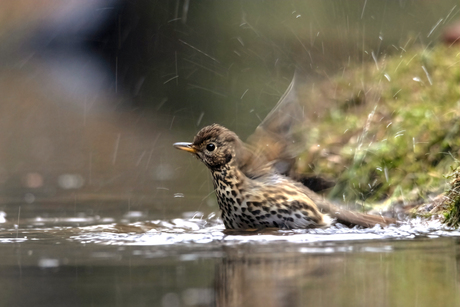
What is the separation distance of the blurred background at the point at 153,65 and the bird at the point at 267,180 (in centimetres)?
414

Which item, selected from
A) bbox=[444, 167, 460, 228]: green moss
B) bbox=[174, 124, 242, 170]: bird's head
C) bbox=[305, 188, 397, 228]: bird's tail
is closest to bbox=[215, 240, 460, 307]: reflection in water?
bbox=[444, 167, 460, 228]: green moss

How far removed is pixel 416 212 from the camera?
5078mm

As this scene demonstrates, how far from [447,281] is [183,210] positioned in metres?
3.68

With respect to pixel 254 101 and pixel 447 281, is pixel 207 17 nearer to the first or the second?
pixel 254 101

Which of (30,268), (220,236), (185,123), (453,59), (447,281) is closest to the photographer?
(447,281)

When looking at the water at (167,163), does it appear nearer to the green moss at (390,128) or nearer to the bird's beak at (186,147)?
the bird's beak at (186,147)

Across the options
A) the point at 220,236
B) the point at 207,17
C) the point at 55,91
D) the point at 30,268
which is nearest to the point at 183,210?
the point at 220,236

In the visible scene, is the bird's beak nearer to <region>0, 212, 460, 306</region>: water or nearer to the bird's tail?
<region>0, 212, 460, 306</region>: water

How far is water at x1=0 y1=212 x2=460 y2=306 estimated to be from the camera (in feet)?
8.64

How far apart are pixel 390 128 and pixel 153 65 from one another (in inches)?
322

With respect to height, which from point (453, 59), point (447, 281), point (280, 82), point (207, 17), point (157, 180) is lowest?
point (447, 281)

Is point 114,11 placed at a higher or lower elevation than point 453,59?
higher

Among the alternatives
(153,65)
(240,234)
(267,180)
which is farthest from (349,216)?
(153,65)

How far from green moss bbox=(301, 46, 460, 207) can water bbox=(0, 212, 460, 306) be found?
86 cm
